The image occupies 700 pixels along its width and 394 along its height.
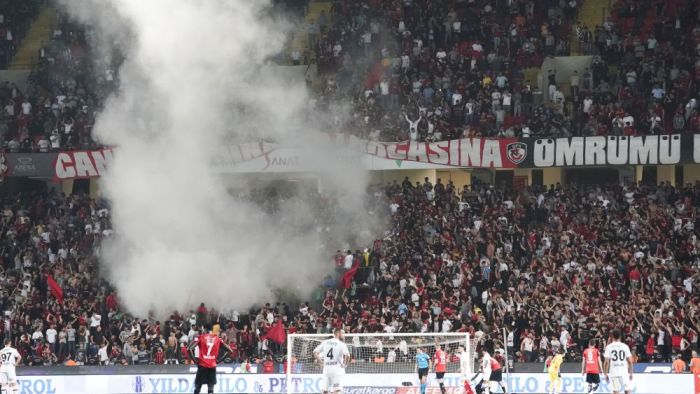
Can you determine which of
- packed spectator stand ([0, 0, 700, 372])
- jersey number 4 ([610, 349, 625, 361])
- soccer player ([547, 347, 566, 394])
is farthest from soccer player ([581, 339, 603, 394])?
packed spectator stand ([0, 0, 700, 372])

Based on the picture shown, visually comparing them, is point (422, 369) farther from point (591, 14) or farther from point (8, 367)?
point (591, 14)

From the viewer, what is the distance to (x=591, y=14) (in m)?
44.0

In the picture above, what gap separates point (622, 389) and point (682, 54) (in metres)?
18.4

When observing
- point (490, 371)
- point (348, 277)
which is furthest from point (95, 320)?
point (490, 371)

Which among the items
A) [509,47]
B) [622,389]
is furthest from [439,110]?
[622,389]

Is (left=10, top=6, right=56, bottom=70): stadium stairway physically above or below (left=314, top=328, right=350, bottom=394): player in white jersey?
above

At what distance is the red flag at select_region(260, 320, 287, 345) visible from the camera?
33281mm

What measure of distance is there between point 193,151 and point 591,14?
48.3ft

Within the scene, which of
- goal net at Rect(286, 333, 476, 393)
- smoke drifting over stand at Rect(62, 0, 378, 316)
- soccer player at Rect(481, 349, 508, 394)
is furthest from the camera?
smoke drifting over stand at Rect(62, 0, 378, 316)

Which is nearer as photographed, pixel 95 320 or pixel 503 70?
pixel 95 320

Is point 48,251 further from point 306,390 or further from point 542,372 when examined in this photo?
point 542,372

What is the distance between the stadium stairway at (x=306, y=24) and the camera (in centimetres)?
4455

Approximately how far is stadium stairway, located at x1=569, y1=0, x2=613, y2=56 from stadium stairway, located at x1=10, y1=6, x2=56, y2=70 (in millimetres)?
19006

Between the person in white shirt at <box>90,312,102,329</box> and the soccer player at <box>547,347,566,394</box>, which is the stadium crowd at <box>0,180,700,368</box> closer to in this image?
the person in white shirt at <box>90,312,102,329</box>
